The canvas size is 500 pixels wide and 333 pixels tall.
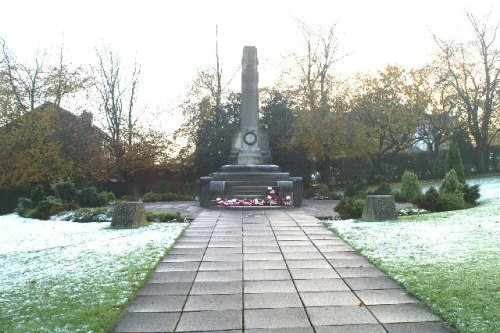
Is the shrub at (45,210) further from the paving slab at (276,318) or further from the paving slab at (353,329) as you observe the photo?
the paving slab at (353,329)

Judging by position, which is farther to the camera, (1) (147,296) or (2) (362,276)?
(2) (362,276)

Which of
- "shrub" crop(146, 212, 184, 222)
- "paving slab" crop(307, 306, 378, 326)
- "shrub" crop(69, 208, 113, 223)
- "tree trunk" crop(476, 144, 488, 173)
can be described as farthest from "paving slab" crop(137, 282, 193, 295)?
"tree trunk" crop(476, 144, 488, 173)

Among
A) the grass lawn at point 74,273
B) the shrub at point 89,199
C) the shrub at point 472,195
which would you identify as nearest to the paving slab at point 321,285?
the grass lawn at point 74,273

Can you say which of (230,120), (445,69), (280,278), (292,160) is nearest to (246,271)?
(280,278)

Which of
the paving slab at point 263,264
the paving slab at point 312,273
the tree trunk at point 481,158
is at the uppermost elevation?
the tree trunk at point 481,158

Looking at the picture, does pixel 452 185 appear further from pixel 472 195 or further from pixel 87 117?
pixel 87 117

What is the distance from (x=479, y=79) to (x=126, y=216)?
28381 millimetres

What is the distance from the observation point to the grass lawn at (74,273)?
4006 mm

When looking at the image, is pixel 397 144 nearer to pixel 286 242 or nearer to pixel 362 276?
pixel 286 242

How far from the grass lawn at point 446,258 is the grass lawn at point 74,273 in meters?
3.36

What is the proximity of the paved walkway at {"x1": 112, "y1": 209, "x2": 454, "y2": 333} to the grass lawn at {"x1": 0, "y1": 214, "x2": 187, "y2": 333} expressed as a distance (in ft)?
0.88

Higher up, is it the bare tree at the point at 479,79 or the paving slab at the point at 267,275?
the bare tree at the point at 479,79

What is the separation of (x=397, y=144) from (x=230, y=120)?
41.3ft

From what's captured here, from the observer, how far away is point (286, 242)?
26.6 ft
